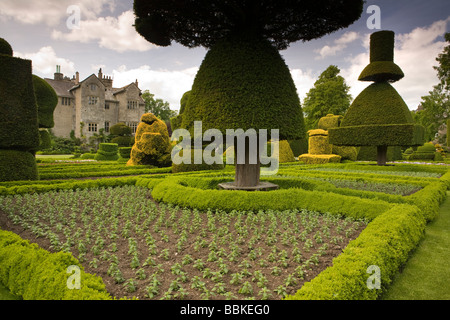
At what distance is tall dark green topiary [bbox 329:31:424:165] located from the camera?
46.5ft

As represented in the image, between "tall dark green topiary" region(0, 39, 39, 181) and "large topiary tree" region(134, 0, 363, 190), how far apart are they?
4.98 metres

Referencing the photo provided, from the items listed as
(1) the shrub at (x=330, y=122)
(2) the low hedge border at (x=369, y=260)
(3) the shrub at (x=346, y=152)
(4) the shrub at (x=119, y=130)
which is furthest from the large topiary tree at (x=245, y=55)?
(4) the shrub at (x=119, y=130)

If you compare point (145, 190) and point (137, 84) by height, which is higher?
point (137, 84)

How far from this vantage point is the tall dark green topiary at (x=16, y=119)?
30.8 feet

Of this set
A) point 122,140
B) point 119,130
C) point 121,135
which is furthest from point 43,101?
point 121,135

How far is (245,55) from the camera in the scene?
7578mm

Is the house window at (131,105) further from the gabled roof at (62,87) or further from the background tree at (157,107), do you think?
the background tree at (157,107)

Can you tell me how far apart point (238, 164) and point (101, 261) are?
17.7 ft

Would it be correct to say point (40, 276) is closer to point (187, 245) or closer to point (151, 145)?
point (187, 245)

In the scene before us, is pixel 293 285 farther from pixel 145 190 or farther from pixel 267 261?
pixel 145 190

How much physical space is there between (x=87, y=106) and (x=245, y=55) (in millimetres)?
37037

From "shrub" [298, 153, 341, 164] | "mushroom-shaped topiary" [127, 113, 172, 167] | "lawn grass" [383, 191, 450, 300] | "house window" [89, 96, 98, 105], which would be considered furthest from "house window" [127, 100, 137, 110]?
"lawn grass" [383, 191, 450, 300]
